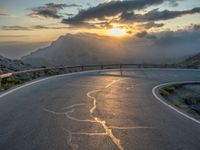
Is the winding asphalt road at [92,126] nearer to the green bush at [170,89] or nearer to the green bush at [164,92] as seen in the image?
the green bush at [164,92]

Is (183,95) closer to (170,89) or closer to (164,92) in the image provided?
(170,89)

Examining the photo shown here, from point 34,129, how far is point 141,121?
3.15 meters

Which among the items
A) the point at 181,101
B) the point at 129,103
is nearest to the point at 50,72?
the point at 181,101

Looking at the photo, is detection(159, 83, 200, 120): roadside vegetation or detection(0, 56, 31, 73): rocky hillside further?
detection(0, 56, 31, 73): rocky hillside

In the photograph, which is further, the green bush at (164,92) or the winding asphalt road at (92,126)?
the green bush at (164,92)

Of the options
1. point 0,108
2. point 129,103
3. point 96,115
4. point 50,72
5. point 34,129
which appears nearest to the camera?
point 34,129

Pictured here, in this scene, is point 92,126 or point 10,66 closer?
point 92,126

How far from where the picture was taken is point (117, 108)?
1330 centimetres

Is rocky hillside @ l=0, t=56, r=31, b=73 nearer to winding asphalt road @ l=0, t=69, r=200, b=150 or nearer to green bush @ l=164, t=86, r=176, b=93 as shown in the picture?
green bush @ l=164, t=86, r=176, b=93

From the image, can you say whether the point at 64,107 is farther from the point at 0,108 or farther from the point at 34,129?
the point at 34,129

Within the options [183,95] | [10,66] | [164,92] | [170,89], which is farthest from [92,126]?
[10,66]

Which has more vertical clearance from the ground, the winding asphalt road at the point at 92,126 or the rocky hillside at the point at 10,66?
the winding asphalt road at the point at 92,126

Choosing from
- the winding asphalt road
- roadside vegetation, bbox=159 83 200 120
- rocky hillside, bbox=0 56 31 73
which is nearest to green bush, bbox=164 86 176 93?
Result: roadside vegetation, bbox=159 83 200 120

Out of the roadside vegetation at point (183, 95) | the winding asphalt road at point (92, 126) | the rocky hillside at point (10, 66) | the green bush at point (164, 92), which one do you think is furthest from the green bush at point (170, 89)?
the rocky hillside at point (10, 66)
